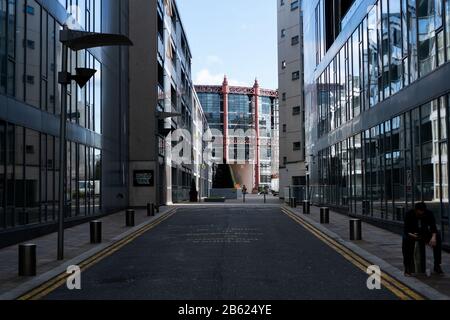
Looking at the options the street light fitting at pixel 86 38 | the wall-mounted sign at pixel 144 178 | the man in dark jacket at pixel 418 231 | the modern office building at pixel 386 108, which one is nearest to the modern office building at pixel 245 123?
the wall-mounted sign at pixel 144 178

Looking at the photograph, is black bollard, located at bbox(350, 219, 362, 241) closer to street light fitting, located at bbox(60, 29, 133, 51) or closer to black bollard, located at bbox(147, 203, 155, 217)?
street light fitting, located at bbox(60, 29, 133, 51)

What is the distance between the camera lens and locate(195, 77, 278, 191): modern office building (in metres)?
142

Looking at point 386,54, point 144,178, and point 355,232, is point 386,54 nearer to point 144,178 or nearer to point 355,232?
point 355,232

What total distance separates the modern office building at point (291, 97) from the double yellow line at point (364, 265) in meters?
39.0

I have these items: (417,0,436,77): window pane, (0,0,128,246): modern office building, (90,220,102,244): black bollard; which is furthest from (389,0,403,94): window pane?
(0,0,128,246): modern office building

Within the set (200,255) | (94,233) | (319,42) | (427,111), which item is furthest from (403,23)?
(319,42)

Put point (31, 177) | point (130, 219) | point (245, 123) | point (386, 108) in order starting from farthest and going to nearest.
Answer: point (245, 123) < point (130, 219) < point (386, 108) < point (31, 177)

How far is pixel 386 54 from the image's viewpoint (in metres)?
22.1

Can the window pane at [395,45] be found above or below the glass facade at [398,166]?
above

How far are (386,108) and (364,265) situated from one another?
1048 centimetres

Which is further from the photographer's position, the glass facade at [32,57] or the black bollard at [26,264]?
the glass facade at [32,57]

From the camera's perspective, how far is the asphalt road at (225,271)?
31.9 ft

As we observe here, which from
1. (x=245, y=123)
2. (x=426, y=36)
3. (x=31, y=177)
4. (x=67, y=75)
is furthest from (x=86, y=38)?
(x=245, y=123)

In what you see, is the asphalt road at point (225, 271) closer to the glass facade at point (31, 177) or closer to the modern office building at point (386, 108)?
the glass facade at point (31, 177)
